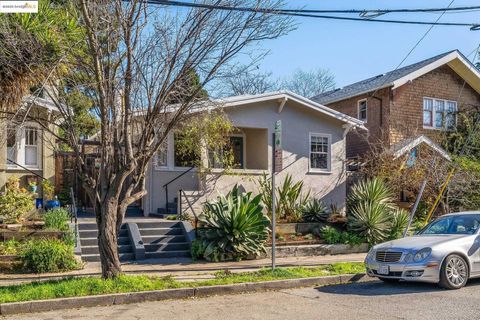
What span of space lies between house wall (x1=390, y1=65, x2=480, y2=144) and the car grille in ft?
45.8

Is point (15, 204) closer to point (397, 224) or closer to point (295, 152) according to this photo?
point (295, 152)

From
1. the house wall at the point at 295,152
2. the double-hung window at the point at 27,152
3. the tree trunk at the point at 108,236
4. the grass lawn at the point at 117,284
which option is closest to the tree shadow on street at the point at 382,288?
the grass lawn at the point at 117,284

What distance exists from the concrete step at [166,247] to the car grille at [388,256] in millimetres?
5672

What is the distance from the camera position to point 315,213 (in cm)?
1669

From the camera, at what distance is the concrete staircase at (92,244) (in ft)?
42.8

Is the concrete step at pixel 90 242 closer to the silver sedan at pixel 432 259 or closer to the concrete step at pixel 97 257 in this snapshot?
the concrete step at pixel 97 257

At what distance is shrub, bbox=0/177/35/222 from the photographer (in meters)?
14.1

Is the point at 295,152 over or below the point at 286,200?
over

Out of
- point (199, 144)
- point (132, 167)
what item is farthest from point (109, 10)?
point (199, 144)

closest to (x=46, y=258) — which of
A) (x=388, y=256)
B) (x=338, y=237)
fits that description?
(x=388, y=256)

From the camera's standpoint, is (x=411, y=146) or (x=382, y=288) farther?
(x=411, y=146)

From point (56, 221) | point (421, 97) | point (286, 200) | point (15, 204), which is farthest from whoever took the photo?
point (421, 97)

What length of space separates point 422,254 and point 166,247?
6.92 metres

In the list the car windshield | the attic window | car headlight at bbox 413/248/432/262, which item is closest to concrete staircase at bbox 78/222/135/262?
car headlight at bbox 413/248/432/262
